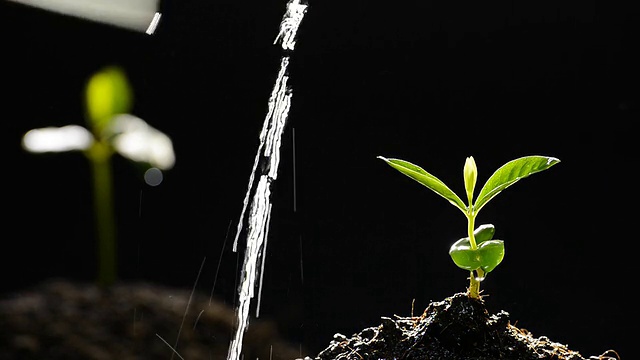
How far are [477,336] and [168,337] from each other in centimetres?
70

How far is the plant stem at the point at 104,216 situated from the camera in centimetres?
120

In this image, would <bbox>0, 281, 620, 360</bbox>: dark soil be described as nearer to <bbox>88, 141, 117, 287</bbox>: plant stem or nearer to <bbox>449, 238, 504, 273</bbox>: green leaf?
<bbox>88, 141, 117, 287</bbox>: plant stem

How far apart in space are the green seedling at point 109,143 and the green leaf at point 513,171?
0.70 metres

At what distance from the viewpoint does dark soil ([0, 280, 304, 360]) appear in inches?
44.3

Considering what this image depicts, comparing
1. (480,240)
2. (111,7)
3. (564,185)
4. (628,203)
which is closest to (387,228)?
(564,185)

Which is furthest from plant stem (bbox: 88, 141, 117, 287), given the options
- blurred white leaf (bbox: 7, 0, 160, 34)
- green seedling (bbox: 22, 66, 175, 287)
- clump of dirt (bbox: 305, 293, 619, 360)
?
clump of dirt (bbox: 305, 293, 619, 360)

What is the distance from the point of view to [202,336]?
3.86 feet

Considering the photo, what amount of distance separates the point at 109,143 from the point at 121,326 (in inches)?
13.2

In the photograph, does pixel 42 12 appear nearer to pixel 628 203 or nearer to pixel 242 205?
pixel 242 205

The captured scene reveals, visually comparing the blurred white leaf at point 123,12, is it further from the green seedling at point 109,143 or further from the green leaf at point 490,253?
the green leaf at point 490,253

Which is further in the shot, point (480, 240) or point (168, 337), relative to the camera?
point (168, 337)

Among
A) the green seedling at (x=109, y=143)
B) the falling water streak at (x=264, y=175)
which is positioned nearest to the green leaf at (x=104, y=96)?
the green seedling at (x=109, y=143)

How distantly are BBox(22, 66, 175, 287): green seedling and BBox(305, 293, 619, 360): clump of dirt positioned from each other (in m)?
0.68

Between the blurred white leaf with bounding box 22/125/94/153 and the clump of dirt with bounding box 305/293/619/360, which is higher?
the blurred white leaf with bounding box 22/125/94/153
